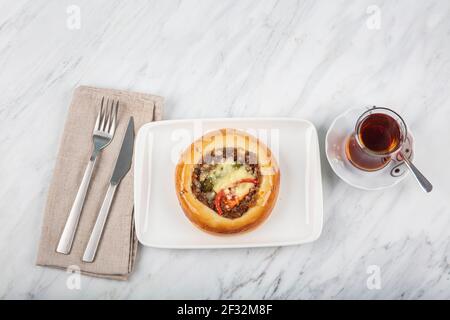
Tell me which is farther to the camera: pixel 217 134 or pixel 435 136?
pixel 435 136

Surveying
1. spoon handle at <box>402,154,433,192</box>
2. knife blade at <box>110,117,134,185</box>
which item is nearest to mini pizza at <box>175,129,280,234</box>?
knife blade at <box>110,117,134,185</box>

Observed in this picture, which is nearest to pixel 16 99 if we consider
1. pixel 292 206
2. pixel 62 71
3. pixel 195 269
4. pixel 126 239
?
pixel 62 71

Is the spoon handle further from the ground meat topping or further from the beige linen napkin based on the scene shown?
the beige linen napkin

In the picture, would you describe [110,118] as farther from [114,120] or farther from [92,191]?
[92,191]

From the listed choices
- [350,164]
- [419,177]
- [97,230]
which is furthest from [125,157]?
[419,177]

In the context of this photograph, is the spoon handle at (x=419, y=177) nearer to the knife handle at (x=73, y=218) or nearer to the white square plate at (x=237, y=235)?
the white square plate at (x=237, y=235)
